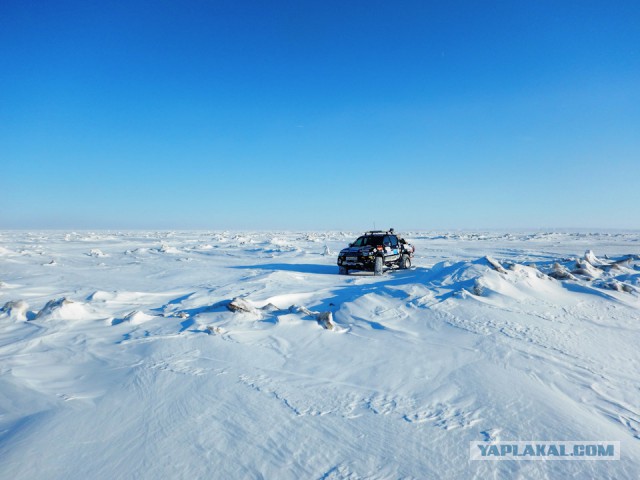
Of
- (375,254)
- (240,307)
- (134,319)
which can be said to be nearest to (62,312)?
(134,319)

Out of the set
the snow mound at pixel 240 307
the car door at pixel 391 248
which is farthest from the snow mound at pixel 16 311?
the car door at pixel 391 248

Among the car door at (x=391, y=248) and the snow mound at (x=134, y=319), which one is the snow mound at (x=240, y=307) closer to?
the snow mound at (x=134, y=319)

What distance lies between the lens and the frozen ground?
9.44 feet

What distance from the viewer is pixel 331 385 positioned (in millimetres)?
4184

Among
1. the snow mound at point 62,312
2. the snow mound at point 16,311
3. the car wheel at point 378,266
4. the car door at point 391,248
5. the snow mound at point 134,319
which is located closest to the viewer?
the snow mound at point 134,319

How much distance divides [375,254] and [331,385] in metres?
10.2

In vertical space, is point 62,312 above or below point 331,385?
above

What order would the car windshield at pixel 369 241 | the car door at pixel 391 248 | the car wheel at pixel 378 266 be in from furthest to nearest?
the car windshield at pixel 369 241
the car door at pixel 391 248
the car wheel at pixel 378 266

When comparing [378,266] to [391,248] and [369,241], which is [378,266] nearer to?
[391,248]

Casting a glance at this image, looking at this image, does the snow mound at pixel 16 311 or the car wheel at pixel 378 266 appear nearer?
the snow mound at pixel 16 311

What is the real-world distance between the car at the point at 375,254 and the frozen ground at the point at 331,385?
5.87 meters

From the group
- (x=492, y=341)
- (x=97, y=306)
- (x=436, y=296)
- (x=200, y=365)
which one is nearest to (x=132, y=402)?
(x=200, y=365)

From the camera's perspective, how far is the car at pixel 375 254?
46.3ft

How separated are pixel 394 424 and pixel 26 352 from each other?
5.03 m
